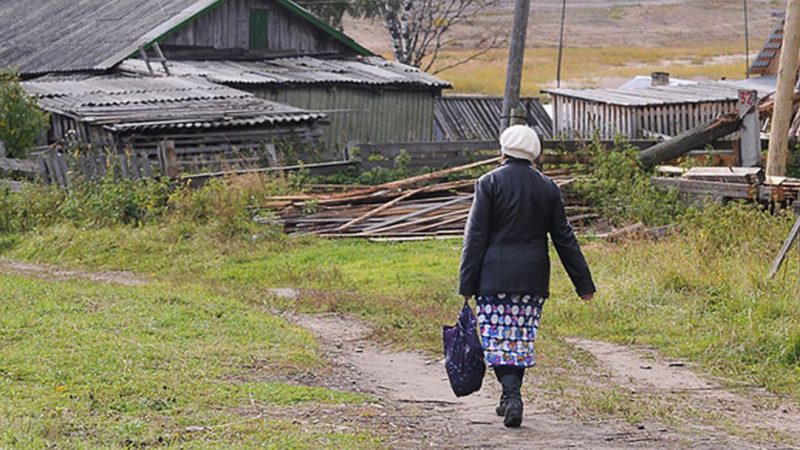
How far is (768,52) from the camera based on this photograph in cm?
3344

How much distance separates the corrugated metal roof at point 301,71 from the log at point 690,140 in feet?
38.8

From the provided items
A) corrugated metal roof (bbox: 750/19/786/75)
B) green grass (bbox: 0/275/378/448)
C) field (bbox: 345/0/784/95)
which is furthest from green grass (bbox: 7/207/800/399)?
field (bbox: 345/0/784/95)

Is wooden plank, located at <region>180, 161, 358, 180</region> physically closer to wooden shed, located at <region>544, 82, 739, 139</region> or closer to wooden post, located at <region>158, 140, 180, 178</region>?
wooden post, located at <region>158, 140, 180, 178</region>

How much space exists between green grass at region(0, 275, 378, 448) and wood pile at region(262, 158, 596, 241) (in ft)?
16.8

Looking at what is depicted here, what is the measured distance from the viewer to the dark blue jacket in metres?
7.79

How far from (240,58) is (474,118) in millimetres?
8515

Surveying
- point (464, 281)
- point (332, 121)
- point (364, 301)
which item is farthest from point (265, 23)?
point (464, 281)

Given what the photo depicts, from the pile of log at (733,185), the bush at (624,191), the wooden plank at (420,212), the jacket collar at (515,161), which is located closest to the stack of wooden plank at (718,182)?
the pile of log at (733,185)

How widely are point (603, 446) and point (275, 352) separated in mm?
3527

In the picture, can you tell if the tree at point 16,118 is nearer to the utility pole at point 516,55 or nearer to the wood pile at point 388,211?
the wood pile at point 388,211

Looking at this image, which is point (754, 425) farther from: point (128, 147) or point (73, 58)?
point (73, 58)

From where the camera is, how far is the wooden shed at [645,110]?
90.9 ft

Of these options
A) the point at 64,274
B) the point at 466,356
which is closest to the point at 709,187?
the point at 64,274

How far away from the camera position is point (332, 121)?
31.6m
